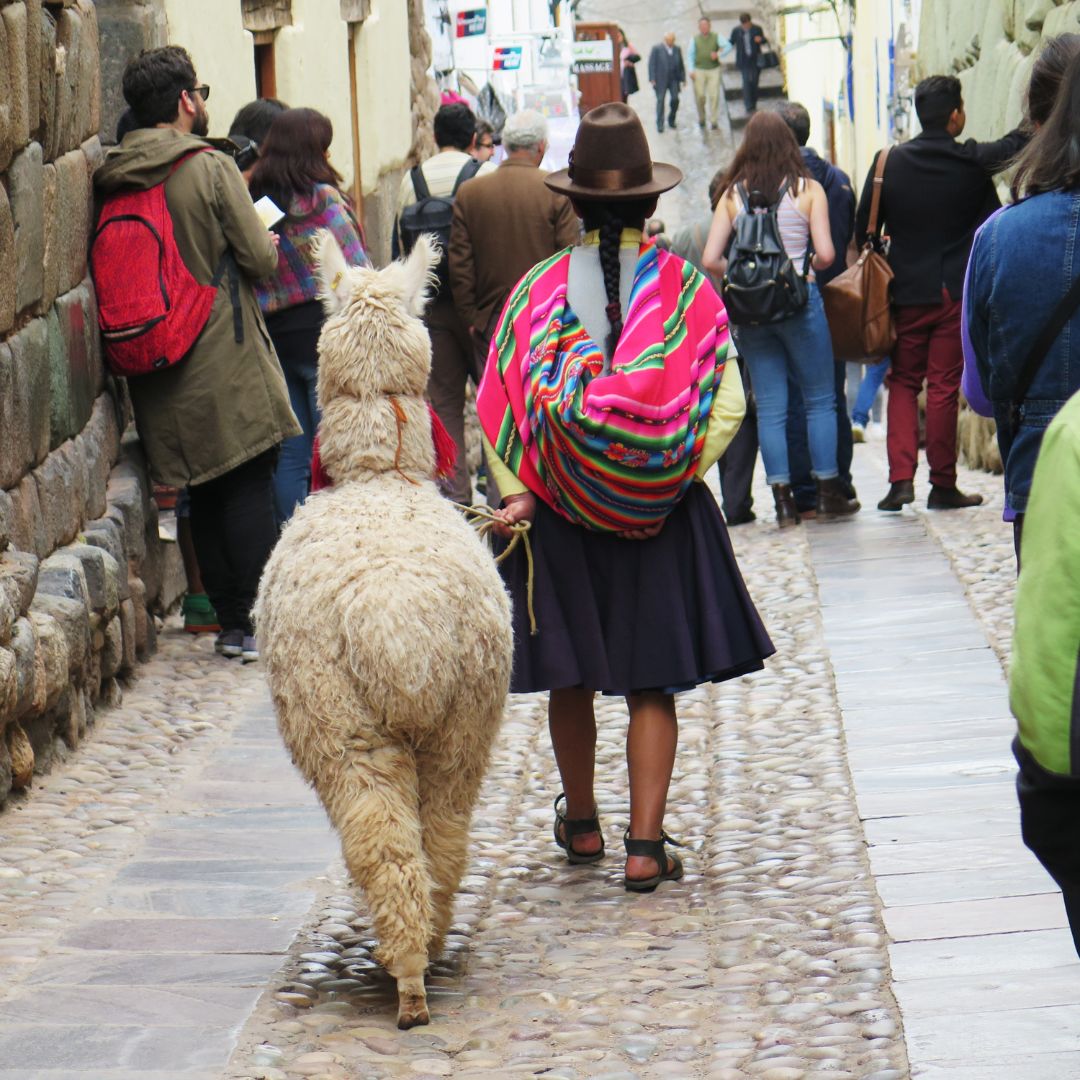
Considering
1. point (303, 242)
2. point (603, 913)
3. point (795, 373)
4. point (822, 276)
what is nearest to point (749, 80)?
point (822, 276)

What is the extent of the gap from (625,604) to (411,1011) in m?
1.21

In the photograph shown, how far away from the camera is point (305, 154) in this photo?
756 cm

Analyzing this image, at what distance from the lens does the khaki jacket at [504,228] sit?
341 inches

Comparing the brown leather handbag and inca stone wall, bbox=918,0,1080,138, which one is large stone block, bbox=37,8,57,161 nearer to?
the brown leather handbag

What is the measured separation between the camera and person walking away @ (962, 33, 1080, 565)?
4.04 metres

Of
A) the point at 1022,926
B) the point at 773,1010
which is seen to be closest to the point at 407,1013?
the point at 773,1010

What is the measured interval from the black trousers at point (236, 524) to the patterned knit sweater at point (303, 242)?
2.82ft

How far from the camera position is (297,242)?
766 centimetres

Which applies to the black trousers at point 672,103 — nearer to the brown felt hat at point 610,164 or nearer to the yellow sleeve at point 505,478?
the brown felt hat at point 610,164

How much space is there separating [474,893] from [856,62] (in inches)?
826

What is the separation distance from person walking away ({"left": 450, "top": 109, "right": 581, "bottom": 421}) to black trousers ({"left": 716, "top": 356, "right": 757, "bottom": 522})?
1.41 m

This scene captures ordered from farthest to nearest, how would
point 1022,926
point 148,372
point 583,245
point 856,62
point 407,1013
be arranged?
1. point 856,62
2. point 148,372
3. point 583,245
4. point 1022,926
5. point 407,1013

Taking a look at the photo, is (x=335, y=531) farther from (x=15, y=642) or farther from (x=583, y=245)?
(x=15, y=642)

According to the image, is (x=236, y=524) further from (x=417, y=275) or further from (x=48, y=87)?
(x=417, y=275)
